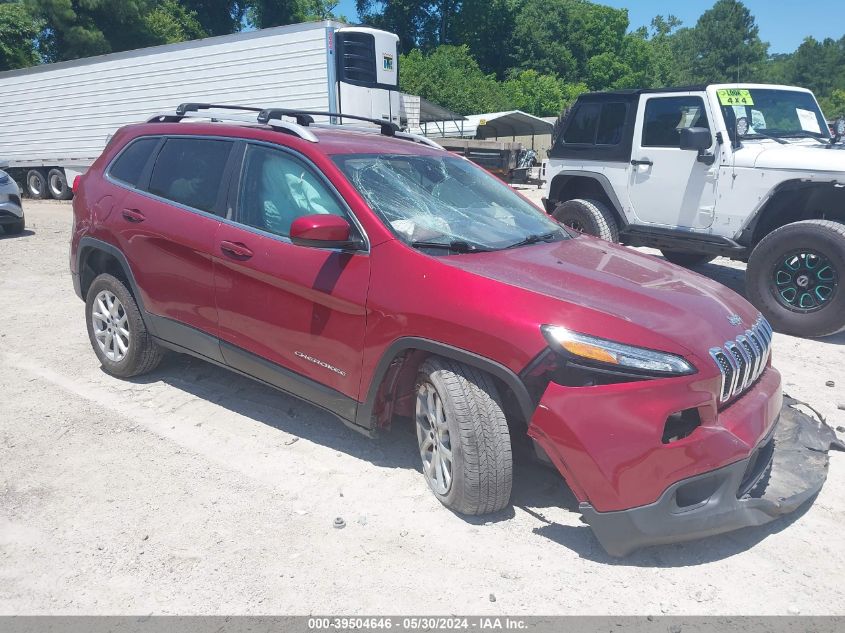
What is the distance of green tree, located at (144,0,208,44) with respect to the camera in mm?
33812

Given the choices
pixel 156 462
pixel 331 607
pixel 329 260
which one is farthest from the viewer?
pixel 156 462

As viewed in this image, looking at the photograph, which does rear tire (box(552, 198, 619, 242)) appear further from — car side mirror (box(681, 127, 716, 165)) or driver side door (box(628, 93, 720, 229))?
car side mirror (box(681, 127, 716, 165))

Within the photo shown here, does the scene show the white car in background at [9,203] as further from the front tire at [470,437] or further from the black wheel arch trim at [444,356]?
the front tire at [470,437]

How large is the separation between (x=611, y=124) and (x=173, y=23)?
36087 millimetres

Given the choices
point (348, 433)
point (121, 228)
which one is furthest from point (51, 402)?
point (348, 433)

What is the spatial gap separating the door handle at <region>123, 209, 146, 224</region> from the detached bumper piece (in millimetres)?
3275

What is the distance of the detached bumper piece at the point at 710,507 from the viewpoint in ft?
8.60

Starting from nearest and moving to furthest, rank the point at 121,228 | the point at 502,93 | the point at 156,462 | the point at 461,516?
the point at 461,516 → the point at 156,462 → the point at 121,228 → the point at 502,93

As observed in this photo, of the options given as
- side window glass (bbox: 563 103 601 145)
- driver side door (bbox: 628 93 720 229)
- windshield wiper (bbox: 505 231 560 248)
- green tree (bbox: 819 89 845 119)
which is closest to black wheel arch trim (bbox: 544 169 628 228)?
driver side door (bbox: 628 93 720 229)

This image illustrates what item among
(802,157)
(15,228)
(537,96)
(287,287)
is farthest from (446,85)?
(287,287)

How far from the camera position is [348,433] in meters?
4.05

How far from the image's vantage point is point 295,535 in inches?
121

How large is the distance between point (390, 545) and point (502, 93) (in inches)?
1589

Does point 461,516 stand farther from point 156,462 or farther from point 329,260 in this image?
point 156,462
